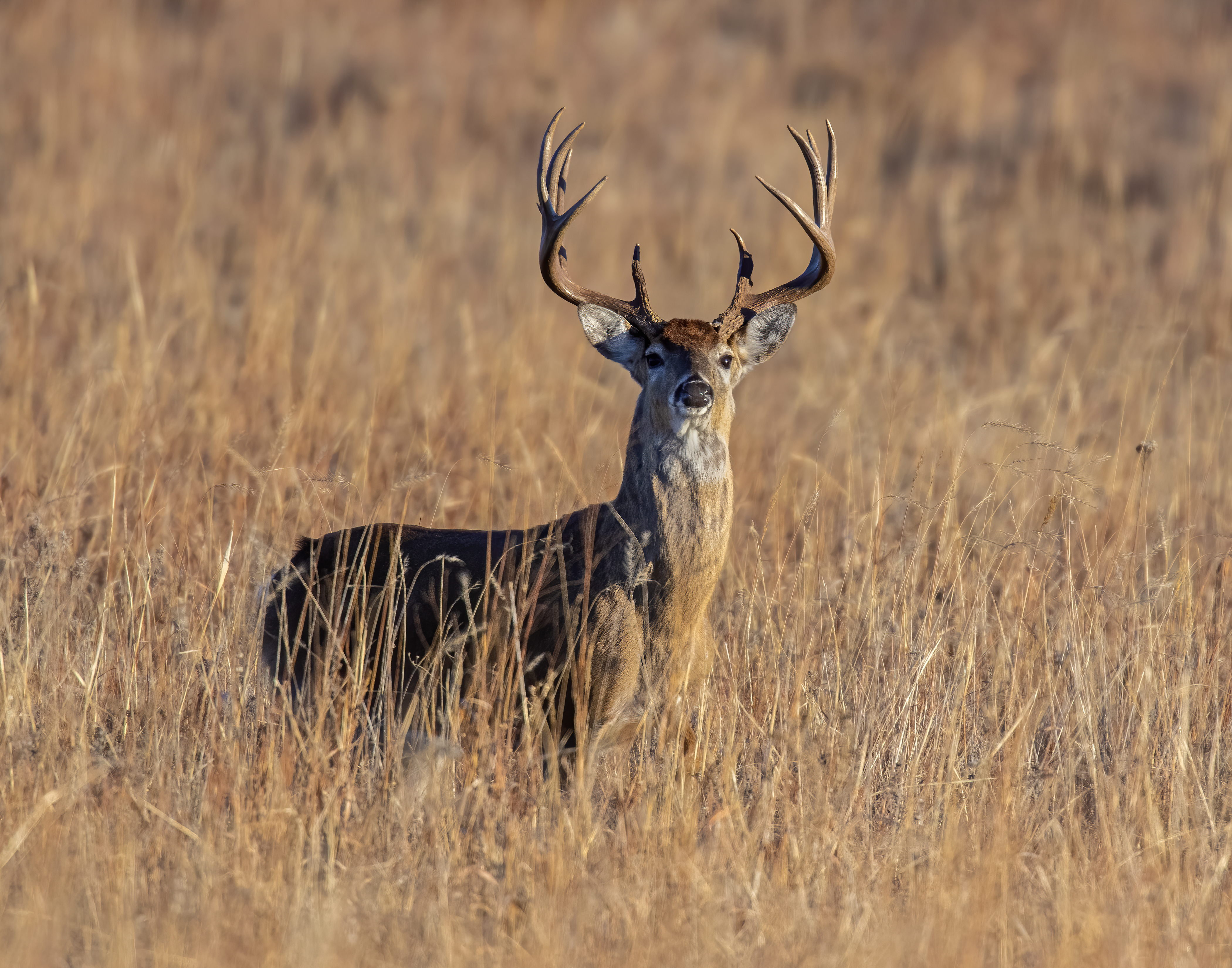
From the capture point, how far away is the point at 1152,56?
16.0 meters

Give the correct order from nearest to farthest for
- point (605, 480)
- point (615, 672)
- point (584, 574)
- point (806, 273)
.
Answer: point (615, 672)
point (584, 574)
point (605, 480)
point (806, 273)

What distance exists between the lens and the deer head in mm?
4895

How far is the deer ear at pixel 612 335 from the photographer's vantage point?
5176 mm

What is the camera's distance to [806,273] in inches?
206

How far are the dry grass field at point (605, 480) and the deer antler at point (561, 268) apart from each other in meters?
0.53

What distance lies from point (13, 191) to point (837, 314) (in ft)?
17.2

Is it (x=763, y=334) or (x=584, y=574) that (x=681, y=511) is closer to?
(x=584, y=574)

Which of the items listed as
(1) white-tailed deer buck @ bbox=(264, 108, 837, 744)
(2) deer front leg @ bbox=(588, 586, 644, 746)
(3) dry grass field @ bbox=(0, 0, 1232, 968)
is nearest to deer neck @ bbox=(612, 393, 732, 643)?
(1) white-tailed deer buck @ bbox=(264, 108, 837, 744)

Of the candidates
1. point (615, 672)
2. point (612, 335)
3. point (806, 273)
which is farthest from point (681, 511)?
point (806, 273)

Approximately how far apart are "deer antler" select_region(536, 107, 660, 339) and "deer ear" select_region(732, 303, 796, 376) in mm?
275

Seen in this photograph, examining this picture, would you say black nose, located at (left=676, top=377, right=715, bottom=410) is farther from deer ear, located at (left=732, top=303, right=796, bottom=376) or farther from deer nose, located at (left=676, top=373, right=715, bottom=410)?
deer ear, located at (left=732, top=303, right=796, bottom=376)

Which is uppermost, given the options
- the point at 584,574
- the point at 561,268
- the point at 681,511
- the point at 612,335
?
the point at 561,268

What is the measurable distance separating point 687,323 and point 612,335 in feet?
0.92

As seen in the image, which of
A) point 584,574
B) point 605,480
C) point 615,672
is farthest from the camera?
point 605,480
